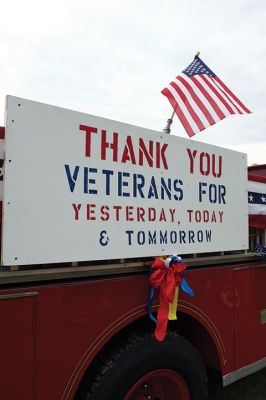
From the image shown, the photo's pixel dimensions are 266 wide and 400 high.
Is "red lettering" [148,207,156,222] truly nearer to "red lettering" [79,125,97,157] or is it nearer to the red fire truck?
the red fire truck

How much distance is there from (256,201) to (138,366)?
5.34ft

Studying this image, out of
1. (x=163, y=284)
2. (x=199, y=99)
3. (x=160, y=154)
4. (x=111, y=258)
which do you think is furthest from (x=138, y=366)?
(x=199, y=99)

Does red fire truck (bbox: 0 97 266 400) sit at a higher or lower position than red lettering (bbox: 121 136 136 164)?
lower

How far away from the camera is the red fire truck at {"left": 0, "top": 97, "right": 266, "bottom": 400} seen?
1.70 meters

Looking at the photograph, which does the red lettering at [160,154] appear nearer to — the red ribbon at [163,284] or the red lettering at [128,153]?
the red lettering at [128,153]

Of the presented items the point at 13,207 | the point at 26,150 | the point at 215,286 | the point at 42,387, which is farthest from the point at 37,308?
the point at 215,286

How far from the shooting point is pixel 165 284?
2170 millimetres

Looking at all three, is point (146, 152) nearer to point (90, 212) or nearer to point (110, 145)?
point (110, 145)

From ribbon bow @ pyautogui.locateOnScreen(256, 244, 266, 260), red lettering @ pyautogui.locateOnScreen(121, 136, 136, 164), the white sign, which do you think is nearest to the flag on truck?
ribbon bow @ pyautogui.locateOnScreen(256, 244, 266, 260)

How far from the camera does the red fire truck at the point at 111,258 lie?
5.59 ft

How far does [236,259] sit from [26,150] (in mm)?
1782

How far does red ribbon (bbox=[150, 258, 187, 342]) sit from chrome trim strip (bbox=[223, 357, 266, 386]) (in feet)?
2.61

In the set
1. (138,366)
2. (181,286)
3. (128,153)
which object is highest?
(128,153)

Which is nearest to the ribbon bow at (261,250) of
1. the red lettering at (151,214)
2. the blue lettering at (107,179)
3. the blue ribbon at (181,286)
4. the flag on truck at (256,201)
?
the flag on truck at (256,201)
